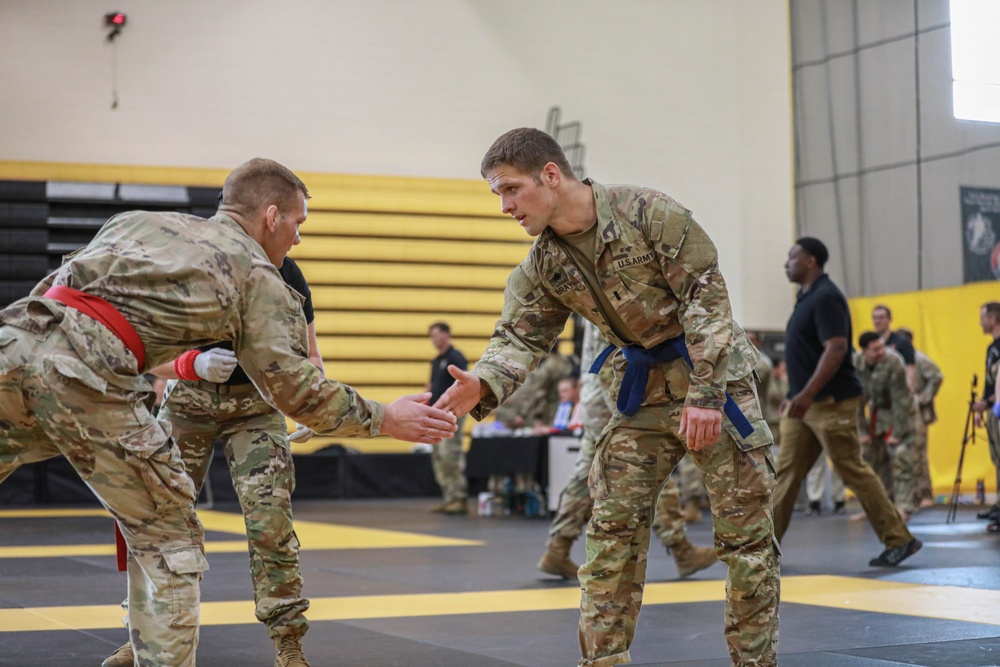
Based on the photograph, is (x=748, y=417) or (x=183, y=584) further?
(x=748, y=417)

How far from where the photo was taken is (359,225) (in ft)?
49.0

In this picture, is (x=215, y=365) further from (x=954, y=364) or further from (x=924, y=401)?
(x=954, y=364)

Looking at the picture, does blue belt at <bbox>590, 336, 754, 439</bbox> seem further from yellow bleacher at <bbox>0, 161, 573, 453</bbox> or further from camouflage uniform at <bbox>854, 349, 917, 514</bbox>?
yellow bleacher at <bbox>0, 161, 573, 453</bbox>

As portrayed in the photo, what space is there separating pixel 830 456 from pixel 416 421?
13.3ft

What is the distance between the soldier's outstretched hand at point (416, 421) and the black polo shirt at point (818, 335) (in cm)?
388

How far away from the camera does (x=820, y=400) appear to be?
655 centimetres

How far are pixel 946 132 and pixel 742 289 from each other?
135 inches

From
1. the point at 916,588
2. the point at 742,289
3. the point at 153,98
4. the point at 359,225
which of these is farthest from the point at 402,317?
the point at 916,588

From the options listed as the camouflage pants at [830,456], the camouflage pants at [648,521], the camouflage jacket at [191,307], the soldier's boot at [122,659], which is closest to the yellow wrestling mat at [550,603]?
the camouflage pants at [830,456]

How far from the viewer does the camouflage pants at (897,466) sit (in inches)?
423

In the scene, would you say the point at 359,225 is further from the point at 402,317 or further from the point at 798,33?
the point at 798,33

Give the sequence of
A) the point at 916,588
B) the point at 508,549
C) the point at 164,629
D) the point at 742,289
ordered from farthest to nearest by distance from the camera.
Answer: the point at 742,289
the point at 508,549
the point at 916,588
the point at 164,629

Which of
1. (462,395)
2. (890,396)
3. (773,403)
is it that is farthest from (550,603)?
(773,403)

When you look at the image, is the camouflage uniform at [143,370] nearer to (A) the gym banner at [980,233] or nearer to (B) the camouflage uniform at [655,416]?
(B) the camouflage uniform at [655,416]
